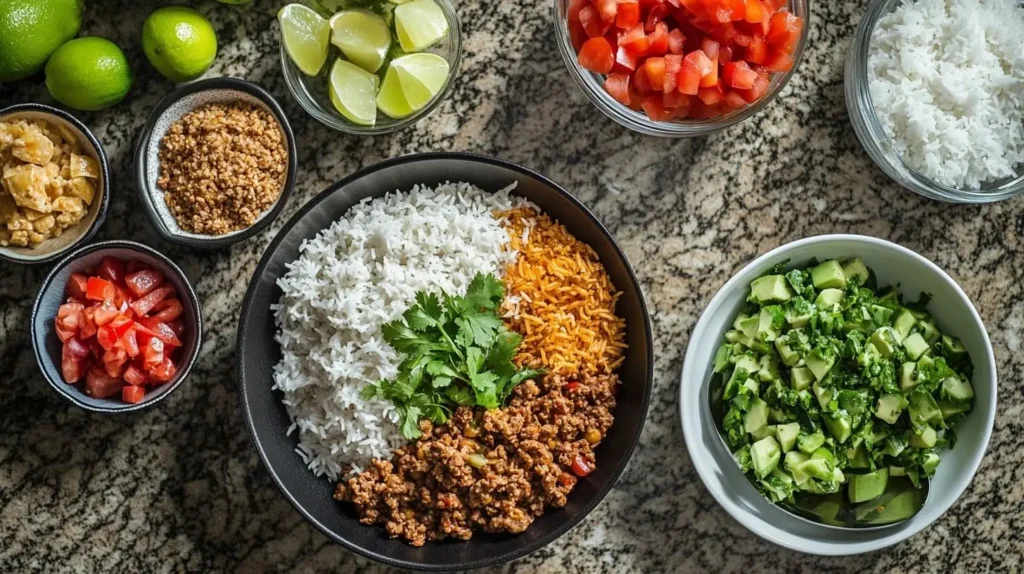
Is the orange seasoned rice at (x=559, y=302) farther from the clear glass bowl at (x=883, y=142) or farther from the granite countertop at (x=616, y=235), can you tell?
the clear glass bowl at (x=883, y=142)

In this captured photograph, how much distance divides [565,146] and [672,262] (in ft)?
1.37

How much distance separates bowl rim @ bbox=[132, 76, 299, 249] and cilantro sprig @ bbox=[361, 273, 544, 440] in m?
0.44

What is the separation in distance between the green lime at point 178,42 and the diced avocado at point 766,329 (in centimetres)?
151

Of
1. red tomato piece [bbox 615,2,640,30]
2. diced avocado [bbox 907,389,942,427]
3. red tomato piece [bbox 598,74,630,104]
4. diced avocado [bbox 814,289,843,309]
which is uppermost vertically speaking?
red tomato piece [bbox 615,2,640,30]

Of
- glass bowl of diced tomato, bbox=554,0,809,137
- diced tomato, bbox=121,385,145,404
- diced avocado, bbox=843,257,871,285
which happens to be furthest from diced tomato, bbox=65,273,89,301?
diced avocado, bbox=843,257,871,285

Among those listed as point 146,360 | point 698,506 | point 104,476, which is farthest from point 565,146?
point 104,476

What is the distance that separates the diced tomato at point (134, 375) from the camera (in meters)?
1.97

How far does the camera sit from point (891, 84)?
207 centimetres

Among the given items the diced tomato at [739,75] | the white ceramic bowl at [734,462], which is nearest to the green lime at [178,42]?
the diced tomato at [739,75]

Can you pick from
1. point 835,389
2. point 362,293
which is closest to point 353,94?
point 362,293

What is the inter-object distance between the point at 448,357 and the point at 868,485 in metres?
1.06

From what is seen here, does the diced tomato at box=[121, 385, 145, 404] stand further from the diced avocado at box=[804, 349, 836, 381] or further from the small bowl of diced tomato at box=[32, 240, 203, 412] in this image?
the diced avocado at box=[804, 349, 836, 381]

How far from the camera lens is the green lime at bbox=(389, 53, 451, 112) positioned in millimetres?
2014

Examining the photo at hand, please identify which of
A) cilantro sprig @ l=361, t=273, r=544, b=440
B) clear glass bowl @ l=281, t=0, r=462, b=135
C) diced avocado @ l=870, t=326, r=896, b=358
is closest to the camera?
cilantro sprig @ l=361, t=273, r=544, b=440
